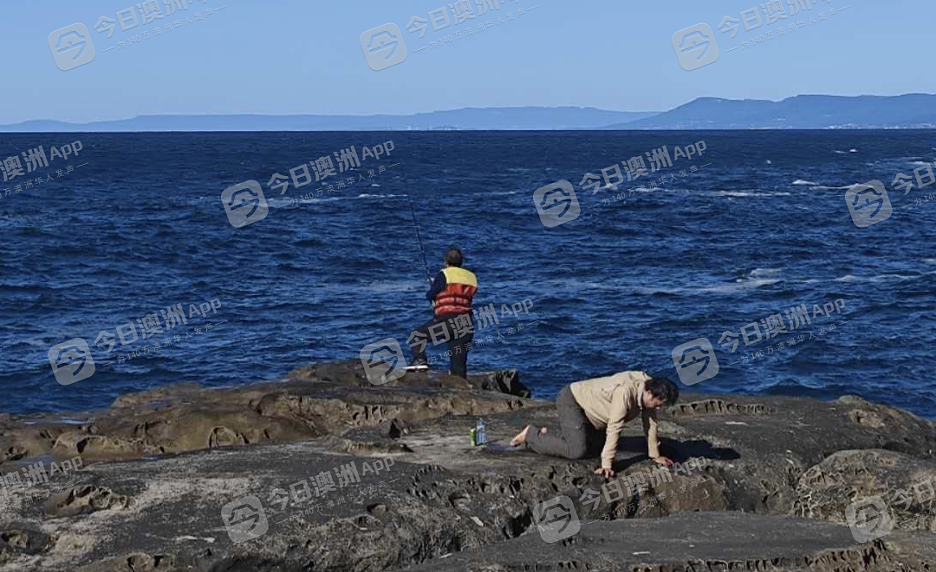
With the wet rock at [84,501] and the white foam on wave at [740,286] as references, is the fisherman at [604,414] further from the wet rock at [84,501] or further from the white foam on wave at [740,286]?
the white foam on wave at [740,286]

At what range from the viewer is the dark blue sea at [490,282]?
1120 inches

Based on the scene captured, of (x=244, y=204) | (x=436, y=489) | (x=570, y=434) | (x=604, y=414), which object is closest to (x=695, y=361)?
(x=570, y=434)

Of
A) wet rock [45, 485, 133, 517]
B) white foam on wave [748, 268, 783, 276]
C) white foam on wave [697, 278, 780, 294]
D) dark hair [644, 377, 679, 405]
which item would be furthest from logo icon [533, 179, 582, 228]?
wet rock [45, 485, 133, 517]

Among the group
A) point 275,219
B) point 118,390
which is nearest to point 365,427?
point 118,390

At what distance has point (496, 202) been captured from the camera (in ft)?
224

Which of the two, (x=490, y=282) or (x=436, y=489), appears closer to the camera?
(x=436, y=489)

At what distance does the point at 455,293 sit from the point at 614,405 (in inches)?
226

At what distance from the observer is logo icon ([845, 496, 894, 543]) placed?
37.2 feet

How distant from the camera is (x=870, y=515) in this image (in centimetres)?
1162

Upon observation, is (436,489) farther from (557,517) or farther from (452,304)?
(452,304)

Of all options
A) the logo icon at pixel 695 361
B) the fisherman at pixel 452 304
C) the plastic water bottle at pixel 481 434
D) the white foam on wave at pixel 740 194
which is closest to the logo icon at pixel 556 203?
the white foam on wave at pixel 740 194

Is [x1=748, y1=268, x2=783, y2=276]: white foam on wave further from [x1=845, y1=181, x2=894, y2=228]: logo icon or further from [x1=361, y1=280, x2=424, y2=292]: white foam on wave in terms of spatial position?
[x1=845, y1=181, x2=894, y2=228]: logo icon

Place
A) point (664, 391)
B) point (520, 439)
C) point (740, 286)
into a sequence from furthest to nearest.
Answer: point (740, 286) → point (520, 439) → point (664, 391)

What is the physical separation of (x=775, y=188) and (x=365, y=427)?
70.4m
